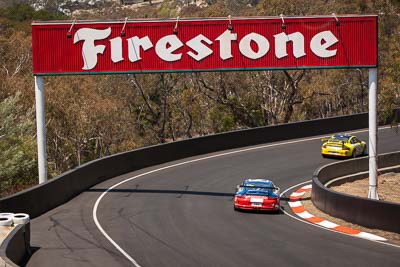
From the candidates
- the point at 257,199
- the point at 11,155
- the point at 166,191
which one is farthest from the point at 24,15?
the point at 257,199

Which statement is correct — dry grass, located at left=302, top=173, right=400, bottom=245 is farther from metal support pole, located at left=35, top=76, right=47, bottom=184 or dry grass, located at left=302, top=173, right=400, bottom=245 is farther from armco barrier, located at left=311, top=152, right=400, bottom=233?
metal support pole, located at left=35, top=76, right=47, bottom=184

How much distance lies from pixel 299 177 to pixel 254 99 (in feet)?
121

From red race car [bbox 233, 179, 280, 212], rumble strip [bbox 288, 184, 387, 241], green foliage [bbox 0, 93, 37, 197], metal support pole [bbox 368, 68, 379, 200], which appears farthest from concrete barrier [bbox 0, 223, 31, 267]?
metal support pole [bbox 368, 68, 379, 200]

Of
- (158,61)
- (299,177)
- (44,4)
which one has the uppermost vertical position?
(44,4)

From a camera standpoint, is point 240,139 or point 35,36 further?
point 240,139

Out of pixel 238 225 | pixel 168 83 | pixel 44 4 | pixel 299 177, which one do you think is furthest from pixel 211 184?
pixel 44 4

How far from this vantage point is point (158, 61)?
27703 millimetres

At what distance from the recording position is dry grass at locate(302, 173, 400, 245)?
21266 mm

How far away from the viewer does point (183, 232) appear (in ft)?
68.3

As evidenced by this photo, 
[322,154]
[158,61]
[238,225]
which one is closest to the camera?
[238,225]

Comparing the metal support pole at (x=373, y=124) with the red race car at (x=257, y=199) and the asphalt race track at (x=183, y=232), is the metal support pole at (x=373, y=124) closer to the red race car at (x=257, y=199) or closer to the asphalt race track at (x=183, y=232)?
the asphalt race track at (x=183, y=232)

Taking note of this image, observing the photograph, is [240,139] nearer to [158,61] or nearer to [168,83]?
[158,61]

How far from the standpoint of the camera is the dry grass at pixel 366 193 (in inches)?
837

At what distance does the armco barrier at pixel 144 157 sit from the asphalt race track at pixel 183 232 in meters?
0.51
